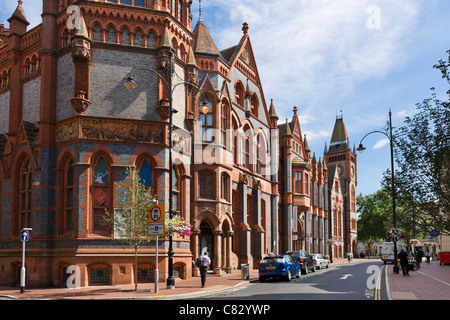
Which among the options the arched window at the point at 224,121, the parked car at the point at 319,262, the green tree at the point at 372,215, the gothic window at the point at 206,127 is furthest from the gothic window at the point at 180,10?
the green tree at the point at 372,215

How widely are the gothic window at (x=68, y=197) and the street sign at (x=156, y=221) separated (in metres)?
6.83

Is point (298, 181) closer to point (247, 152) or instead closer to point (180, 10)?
point (247, 152)

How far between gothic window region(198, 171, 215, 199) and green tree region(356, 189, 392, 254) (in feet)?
243

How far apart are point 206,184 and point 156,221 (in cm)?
1069

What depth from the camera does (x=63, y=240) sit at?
24625 millimetres

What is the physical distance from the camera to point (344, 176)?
3757 inches

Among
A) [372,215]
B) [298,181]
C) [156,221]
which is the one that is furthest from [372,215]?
[156,221]

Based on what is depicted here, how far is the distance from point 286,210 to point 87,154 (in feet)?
83.3

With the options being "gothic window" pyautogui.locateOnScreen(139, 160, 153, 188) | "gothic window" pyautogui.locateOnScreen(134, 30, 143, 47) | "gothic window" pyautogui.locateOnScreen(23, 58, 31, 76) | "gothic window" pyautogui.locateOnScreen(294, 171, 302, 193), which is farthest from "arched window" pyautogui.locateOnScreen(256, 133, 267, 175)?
"gothic window" pyautogui.locateOnScreen(23, 58, 31, 76)

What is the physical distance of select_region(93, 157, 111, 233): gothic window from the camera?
24.5 metres

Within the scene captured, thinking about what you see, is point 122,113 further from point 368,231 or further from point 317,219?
point 368,231

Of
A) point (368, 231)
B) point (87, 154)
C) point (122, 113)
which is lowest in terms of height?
point (368, 231)
